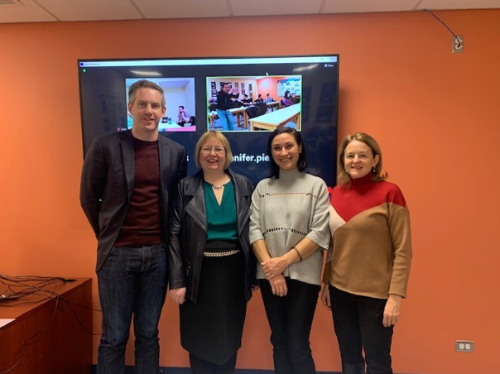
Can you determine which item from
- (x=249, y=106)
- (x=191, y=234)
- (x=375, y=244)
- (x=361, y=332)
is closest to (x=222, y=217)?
(x=191, y=234)

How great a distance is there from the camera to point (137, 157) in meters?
1.57

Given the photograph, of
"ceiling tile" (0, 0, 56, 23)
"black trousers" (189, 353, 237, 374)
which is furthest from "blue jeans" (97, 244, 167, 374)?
"ceiling tile" (0, 0, 56, 23)

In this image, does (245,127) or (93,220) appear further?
(245,127)

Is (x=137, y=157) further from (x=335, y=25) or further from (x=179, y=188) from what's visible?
(x=335, y=25)

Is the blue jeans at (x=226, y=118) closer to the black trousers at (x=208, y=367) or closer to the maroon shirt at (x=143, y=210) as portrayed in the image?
the maroon shirt at (x=143, y=210)

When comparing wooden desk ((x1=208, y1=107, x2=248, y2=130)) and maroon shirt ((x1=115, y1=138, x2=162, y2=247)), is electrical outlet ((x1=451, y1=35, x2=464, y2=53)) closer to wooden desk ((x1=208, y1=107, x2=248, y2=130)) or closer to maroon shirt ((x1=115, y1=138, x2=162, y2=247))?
wooden desk ((x1=208, y1=107, x2=248, y2=130))

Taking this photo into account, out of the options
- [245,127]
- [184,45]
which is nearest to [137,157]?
[245,127]

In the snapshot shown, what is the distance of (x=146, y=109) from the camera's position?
5.01 ft

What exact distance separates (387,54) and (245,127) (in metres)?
1.11

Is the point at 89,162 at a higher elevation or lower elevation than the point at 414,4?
→ lower

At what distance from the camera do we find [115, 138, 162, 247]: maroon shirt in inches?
60.1

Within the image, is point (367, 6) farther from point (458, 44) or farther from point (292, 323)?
point (292, 323)

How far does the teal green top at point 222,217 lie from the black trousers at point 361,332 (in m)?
0.55

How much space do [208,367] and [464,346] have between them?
1840mm
